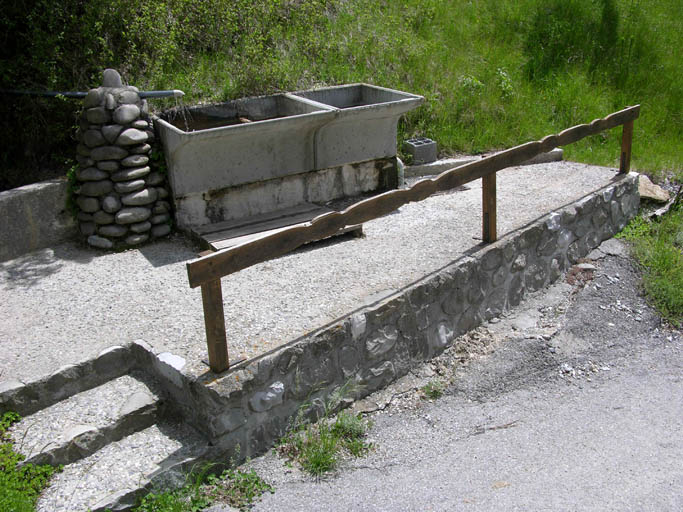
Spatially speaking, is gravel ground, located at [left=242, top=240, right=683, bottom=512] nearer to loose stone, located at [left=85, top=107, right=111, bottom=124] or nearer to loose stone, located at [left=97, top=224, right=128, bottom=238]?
loose stone, located at [left=97, top=224, right=128, bottom=238]

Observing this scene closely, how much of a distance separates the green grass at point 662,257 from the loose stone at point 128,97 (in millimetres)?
4561

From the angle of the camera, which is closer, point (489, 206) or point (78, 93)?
point (489, 206)

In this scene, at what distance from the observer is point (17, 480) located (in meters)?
3.36

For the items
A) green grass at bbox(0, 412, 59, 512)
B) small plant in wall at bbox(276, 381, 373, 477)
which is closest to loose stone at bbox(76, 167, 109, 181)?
green grass at bbox(0, 412, 59, 512)

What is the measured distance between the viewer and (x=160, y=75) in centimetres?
680

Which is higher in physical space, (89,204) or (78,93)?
(78,93)

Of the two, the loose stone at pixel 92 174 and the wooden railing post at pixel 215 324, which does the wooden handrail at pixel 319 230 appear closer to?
the wooden railing post at pixel 215 324

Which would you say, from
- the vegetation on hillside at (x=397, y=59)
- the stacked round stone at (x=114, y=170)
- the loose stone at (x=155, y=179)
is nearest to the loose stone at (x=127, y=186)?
the stacked round stone at (x=114, y=170)

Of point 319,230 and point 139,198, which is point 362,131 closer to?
point 139,198

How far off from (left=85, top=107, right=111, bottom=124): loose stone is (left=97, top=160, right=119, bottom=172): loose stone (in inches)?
12.8

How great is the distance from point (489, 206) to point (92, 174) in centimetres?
311

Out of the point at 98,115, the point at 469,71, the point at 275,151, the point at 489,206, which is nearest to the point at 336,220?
the point at 489,206

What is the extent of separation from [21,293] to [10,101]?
2.37 meters

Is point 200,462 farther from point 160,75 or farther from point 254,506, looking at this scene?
point 160,75
